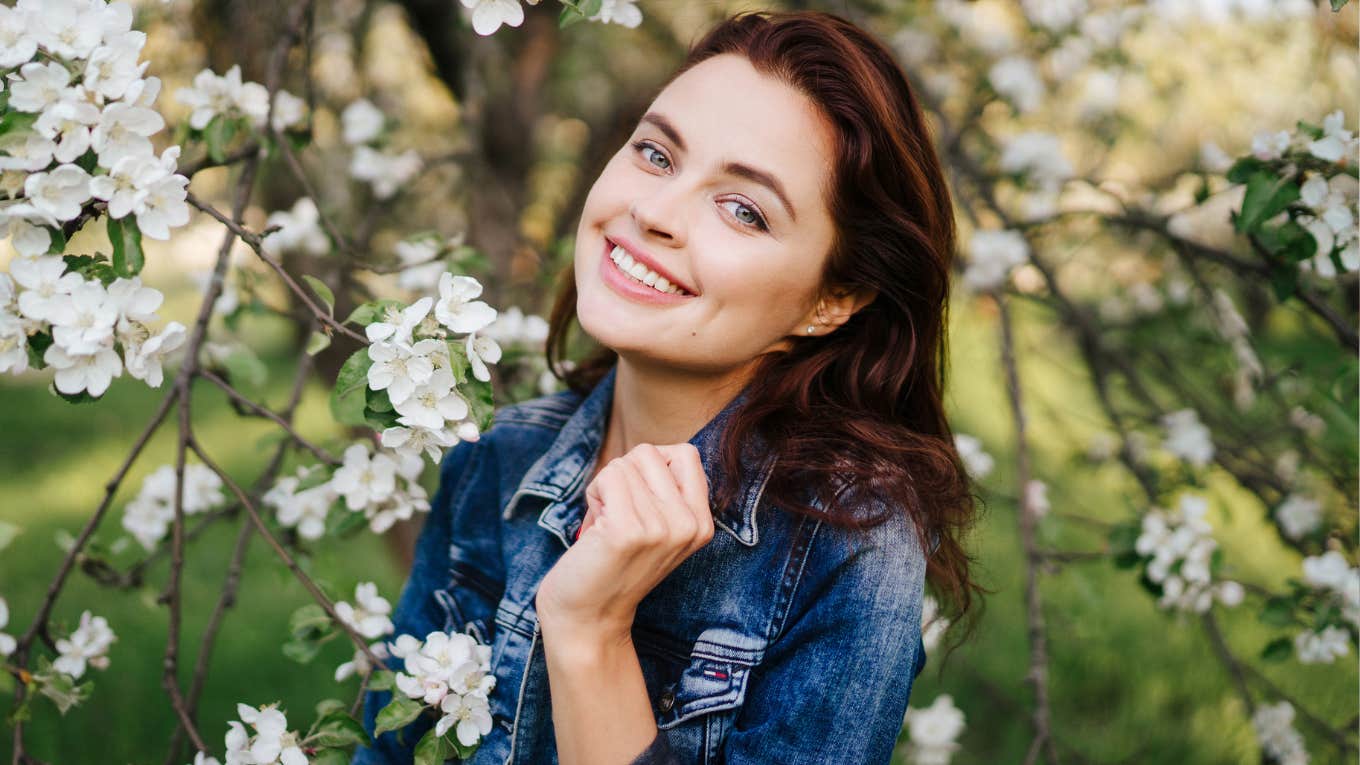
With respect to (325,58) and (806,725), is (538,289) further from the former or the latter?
(806,725)

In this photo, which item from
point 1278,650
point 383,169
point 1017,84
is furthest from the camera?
point 1017,84

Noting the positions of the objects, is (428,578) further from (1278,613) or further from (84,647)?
(1278,613)

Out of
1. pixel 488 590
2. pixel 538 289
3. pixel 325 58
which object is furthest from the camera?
pixel 325 58

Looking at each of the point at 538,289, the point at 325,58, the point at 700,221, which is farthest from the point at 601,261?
the point at 325,58

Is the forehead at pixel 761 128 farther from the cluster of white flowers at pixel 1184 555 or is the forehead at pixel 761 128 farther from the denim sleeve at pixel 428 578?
the cluster of white flowers at pixel 1184 555

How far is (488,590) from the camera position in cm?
175

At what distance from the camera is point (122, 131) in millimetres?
1128

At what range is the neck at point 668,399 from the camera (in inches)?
63.9

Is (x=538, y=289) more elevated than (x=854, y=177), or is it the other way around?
(x=854, y=177)

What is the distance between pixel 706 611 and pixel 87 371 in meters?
0.83

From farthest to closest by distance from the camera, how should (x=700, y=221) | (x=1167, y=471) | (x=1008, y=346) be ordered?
(x=1167, y=471) < (x=1008, y=346) < (x=700, y=221)

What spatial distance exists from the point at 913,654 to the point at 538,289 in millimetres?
1848

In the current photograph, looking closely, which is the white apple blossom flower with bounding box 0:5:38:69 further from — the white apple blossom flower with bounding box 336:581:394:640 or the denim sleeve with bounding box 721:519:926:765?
the denim sleeve with bounding box 721:519:926:765

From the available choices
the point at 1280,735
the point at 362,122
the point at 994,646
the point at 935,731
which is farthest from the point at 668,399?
the point at 994,646
